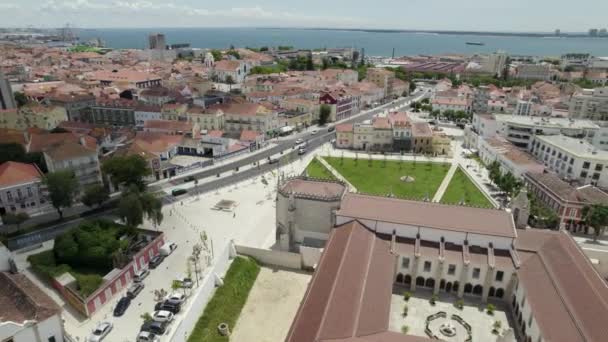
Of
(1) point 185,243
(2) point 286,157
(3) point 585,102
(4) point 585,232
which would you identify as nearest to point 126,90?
(2) point 286,157

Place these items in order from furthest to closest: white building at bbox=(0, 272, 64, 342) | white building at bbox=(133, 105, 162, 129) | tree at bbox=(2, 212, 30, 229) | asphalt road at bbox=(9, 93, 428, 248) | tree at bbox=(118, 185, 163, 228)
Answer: white building at bbox=(133, 105, 162, 129) < asphalt road at bbox=(9, 93, 428, 248) < tree at bbox=(2, 212, 30, 229) < tree at bbox=(118, 185, 163, 228) < white building at bbox=(0, 272, 64, 342)

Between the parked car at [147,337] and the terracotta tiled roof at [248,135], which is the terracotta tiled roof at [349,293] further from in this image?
the terracotta tiled roof at [248,135]

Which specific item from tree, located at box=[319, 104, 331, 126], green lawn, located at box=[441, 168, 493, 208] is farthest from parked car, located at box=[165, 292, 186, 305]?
tree, located at box=[319, 104, 331, 126]

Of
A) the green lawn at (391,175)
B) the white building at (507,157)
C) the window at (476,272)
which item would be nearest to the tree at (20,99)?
the green lawn at (391,175)

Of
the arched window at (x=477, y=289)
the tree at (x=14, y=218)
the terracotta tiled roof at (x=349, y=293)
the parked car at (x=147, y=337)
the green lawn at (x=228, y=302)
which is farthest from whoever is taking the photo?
the tree at (x=14, y=218)

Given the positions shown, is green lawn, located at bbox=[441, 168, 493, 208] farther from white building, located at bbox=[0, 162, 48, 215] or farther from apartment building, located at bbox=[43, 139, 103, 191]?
white building, located at bbox=[0, 162, 48, 215]
